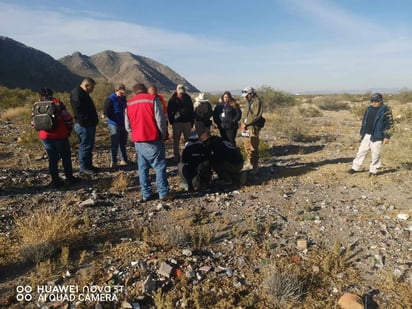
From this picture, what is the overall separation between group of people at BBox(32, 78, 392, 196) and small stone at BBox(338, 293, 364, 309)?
3.25 metres

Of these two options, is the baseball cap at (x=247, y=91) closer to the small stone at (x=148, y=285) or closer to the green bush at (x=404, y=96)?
the small stone at (x=148, y=285)

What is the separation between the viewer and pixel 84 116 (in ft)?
21.6

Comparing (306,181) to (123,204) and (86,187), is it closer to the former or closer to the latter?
(123,204)

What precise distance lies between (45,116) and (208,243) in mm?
3754

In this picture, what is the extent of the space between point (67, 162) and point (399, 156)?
7.64 meters

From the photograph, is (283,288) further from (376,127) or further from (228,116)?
(376,127)

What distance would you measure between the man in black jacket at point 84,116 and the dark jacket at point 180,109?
1.80 m

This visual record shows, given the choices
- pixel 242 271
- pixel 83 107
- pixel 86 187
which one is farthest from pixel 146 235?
pixel 83 107

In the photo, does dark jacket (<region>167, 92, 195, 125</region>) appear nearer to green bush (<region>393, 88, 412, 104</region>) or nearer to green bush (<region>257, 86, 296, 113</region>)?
green bush (<region>257, 86, 296, 113</region>)

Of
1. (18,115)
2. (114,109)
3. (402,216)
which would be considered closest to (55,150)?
(114,109)

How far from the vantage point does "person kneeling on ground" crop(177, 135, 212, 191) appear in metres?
6.01

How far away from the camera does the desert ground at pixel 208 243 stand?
3.21 meters

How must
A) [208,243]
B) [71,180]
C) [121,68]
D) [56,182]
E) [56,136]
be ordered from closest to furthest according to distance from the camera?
1. [208,243]
2. [56,136]
3. [56,182]
4. [71,180]
5. [121,68]

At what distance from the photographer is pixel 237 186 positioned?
21.6ft
